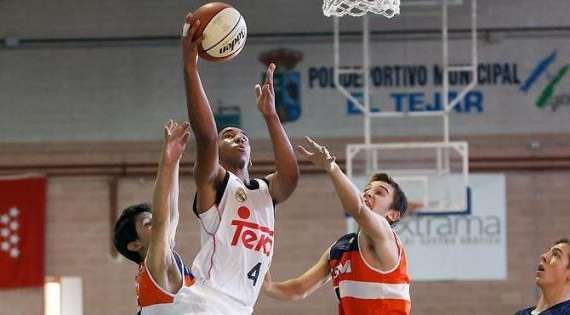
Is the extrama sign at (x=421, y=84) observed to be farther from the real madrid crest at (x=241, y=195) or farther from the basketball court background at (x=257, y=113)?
the real madrid crest at (x=241, y=195)

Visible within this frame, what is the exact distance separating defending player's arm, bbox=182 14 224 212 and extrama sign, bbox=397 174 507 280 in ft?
22.6

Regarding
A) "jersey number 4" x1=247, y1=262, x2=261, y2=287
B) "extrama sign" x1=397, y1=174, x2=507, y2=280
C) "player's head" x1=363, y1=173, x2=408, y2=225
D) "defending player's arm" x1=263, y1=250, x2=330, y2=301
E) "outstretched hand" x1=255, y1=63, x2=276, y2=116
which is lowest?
"extrama sign" x1=397, y1=174, x2=507, y2=280

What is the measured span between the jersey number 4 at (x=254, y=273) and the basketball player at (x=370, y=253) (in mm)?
560

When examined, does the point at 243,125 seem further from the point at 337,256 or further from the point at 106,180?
the point at 337,256

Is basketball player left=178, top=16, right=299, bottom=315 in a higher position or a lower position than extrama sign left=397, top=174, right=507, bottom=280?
higher

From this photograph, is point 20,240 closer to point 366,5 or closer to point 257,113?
point 257,113

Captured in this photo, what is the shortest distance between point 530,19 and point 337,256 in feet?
24.8

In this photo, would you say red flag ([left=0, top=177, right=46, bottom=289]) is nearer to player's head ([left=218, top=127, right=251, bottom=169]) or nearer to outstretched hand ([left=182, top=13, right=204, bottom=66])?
player's head ([left=218, top=127, right=251, bottom=169])

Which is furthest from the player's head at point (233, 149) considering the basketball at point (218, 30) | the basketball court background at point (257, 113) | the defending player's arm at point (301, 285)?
the basketball court background at point (257, 113)

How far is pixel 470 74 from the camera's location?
1235 centimetres

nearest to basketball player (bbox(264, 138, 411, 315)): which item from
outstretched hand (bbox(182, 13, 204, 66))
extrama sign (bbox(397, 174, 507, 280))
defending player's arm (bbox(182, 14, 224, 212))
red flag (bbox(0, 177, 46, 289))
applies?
defending player's arm (bbox(182, 14, 224, 212))

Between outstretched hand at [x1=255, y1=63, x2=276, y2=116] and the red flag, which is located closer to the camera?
outstretched hand at [x1=255, y1=63, x2=276, y2=116]

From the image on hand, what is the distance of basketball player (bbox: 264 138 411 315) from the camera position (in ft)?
16.9

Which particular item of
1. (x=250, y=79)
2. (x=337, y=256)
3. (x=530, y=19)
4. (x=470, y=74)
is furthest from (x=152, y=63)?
(x=337, y=256)
